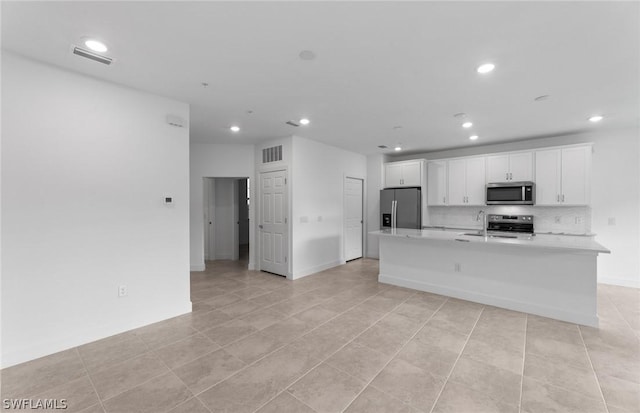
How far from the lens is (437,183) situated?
6312mm

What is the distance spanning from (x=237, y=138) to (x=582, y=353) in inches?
228

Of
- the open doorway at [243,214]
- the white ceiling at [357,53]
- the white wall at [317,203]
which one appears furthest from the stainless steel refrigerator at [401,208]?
the open doorway at [243,214]

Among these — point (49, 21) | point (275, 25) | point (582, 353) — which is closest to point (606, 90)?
point (582, 353)

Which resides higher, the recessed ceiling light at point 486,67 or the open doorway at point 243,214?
the recessed ceiling light at point 486,67

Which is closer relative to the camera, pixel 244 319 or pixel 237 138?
pixel 244 319

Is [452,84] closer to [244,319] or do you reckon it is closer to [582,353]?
[582,353]

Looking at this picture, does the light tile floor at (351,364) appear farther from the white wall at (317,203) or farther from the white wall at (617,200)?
the white wall at (317,203)

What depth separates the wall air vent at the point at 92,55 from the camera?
7.62ft

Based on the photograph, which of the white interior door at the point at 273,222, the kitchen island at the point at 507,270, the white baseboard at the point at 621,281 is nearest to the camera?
the kitchen island at the point at 507,270

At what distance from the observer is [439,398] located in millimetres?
1969

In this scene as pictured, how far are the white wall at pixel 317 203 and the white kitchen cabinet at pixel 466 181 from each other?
232 cm

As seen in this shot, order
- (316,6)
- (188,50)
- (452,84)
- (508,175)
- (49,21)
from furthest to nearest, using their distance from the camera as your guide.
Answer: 1. (508,175)
2. (452,84)
3. (188,50)
4. (49,21)
5. (316,6)

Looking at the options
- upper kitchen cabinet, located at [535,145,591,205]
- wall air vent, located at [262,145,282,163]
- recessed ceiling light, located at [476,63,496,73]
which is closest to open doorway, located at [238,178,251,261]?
wall air vent, located at [262,145,282,163]
